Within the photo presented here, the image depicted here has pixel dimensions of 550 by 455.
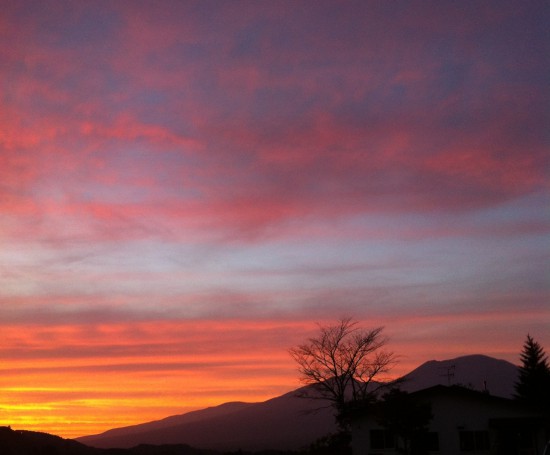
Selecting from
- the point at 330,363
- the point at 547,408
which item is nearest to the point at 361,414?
the point at 547,408

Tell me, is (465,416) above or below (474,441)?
above

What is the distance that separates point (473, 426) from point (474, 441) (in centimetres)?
93

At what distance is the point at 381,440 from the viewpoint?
43.4 metres

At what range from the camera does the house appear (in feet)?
133

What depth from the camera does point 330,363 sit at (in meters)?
61.9

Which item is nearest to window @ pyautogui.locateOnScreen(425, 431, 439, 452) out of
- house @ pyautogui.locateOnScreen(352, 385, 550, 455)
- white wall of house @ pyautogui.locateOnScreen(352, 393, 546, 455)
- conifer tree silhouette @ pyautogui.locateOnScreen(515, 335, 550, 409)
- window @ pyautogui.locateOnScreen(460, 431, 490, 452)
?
house @ pyautogui.locateOnScreen(352, 385, 550, 455)

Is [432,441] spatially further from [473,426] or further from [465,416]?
[473,426]

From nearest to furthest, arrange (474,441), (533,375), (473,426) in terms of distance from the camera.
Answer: (474,441)
(473,426)
(533,375)

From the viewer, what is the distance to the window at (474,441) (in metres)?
41.3

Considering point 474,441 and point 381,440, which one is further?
point 381,440

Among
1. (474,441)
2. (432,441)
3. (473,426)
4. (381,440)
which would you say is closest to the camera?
(474,441)

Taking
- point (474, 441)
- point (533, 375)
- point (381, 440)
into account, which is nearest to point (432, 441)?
point (474, 441)

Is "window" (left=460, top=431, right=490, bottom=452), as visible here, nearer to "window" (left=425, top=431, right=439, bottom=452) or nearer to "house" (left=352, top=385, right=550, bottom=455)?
"house" (left=352, top=385, right=550, bottom=455)

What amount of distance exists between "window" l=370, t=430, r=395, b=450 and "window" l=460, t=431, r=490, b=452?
447 cm
